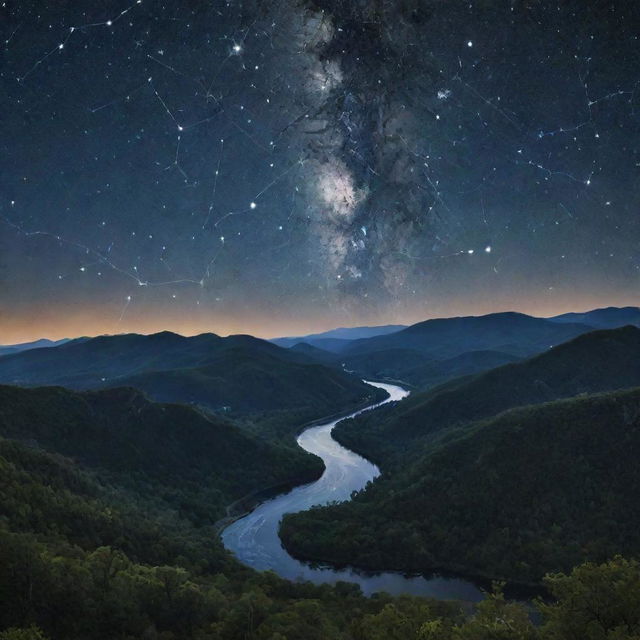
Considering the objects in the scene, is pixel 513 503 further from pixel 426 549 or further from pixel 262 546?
pixel 262 546

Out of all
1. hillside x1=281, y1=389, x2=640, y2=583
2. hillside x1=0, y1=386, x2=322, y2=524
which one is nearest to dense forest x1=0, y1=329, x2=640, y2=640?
hillside x1=281, y1=389, x2=640, y2=583

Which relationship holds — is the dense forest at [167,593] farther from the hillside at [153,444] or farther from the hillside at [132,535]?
the hillside at [153,444]

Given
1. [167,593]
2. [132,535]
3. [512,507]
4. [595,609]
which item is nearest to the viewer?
[595,609]

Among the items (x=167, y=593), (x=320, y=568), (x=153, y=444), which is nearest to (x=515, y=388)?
(x=320, y=568)

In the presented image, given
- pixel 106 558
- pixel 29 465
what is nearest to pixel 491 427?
pixel 106 558

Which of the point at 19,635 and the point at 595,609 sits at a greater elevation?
the point at 19,635

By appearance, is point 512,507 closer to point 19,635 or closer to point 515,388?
point 19,635

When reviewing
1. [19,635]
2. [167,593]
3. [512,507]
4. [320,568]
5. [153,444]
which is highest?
[19,635]
